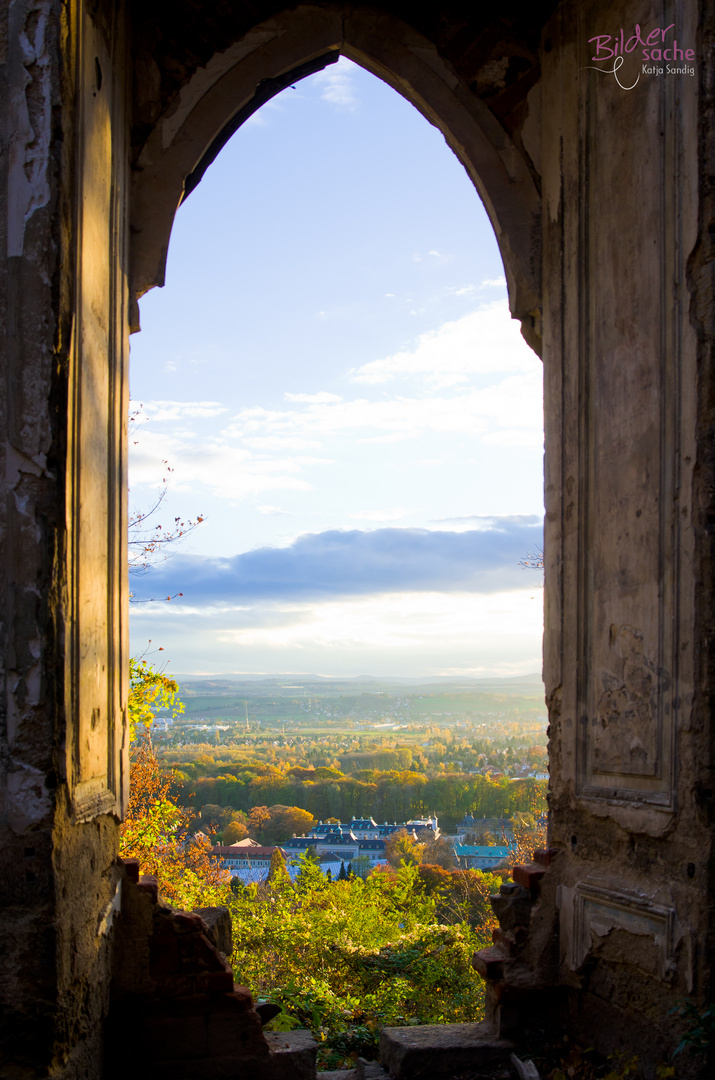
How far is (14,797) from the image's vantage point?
95.2 inches

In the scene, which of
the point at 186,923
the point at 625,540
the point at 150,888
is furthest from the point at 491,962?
the point at 625,540

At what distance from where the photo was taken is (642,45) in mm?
3246

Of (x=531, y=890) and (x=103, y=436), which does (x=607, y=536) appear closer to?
(x=531, y=890)

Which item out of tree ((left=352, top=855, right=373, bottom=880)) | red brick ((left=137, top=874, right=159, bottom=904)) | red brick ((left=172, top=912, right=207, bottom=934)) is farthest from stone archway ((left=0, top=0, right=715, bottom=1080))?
tree ((left=352, top=855, right=373, bottom=880))

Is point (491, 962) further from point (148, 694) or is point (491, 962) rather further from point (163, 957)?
point (148, 694)

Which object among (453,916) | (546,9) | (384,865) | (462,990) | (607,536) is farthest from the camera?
(384,865)

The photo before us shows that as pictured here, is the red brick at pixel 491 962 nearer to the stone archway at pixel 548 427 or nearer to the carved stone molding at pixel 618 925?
the stone archway at pixel 548 427

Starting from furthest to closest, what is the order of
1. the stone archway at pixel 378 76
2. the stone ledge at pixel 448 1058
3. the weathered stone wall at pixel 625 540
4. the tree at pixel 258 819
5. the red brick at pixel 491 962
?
the tree at pixel 258 819
the stone archway at pixel 378 76
the red brick at pixel 491 962
the stone ledge at pixel 448 1058
the weathered stone wall at pixel 625 540

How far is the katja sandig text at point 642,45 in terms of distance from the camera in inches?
119

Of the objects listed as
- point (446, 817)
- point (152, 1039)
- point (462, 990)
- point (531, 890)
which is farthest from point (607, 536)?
point (446, 817)

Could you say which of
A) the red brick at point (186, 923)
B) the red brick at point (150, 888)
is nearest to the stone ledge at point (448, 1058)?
the red brick at point (186, 923)

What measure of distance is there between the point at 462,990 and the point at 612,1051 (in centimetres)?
421

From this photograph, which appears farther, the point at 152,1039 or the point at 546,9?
the point at 546,9

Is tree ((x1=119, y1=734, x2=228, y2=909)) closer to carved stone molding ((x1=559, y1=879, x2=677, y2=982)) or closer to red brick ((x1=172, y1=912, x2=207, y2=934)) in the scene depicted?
red brick ((x1=172, y1=912, x2=207, y2=934))
